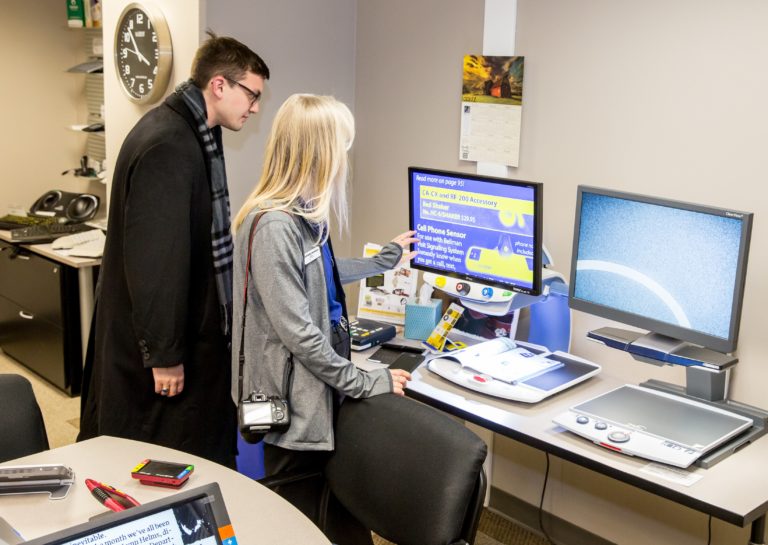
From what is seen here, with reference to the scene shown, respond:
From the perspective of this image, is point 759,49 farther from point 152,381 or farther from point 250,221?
point 152,381

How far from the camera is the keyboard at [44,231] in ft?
14.2

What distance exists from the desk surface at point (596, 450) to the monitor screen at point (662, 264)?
269 mm

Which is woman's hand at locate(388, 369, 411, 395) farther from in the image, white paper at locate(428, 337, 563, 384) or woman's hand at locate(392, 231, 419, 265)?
woman's hand at locate(392, 231, 419, 265)

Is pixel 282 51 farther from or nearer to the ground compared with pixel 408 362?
farther from the ground

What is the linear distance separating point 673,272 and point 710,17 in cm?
75

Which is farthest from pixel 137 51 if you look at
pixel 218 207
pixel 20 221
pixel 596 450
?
pixel 596 450

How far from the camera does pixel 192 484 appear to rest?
180 centimetres

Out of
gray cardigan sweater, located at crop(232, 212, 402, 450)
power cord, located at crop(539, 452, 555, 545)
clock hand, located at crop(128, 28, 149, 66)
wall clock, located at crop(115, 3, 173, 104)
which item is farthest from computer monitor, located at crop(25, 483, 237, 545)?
clock hand, located at crop(128, 28, 149, 66)

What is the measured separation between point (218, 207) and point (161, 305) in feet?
1.14

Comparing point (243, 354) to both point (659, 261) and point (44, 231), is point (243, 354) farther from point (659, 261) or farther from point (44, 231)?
point (44, 231)

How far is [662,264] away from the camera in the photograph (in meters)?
2.25

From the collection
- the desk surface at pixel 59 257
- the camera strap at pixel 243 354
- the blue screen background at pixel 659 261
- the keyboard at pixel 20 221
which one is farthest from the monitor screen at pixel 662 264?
the keyboard at pixel 20 221

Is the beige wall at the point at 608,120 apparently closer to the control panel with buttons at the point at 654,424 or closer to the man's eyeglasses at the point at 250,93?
the control panel with buttons at the point at 654,424

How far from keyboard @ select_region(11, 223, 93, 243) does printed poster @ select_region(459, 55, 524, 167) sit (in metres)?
2.34
